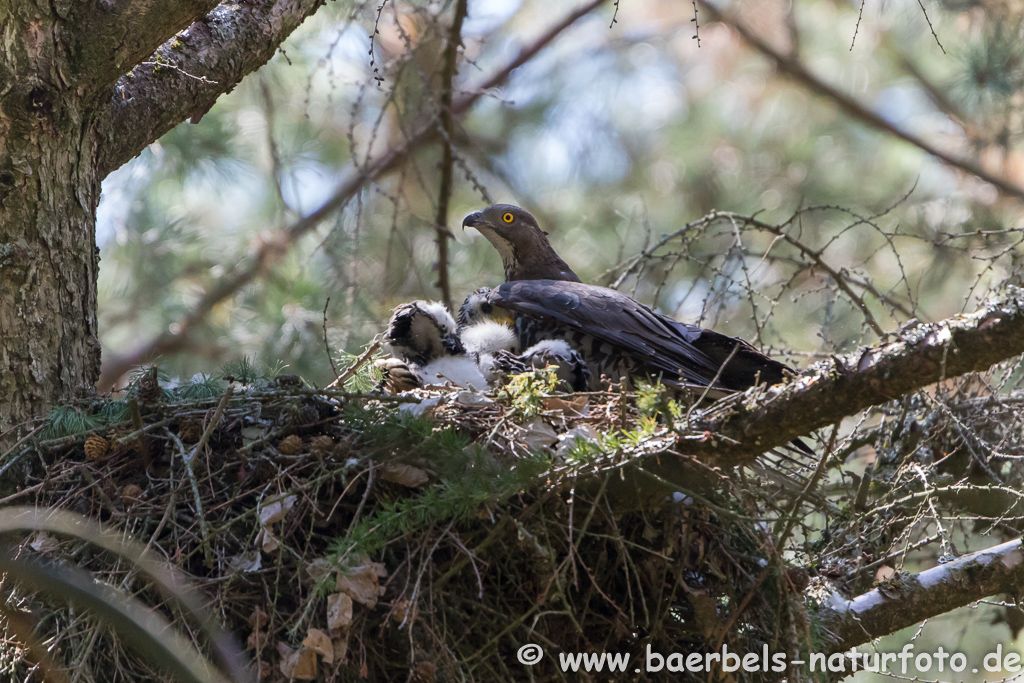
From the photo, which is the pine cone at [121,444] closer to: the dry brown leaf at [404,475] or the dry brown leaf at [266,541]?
the dry brown leaf at [266,541]

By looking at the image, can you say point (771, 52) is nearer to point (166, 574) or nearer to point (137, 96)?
point (137, 96)

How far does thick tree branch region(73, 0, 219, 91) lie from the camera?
3299 mm

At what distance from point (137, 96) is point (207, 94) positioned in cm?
30

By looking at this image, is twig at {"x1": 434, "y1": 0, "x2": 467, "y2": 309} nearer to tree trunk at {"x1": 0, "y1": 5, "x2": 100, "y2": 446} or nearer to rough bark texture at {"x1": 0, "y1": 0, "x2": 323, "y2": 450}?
rough bark texture at {"x1": 0, "y1": 0, "x2": 323, "y2": 450}

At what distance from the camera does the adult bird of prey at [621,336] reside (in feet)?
12.6

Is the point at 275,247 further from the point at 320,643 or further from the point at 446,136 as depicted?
the point at 320,643

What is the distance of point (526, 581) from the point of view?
2.94 meters

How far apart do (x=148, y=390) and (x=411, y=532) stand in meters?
1.10

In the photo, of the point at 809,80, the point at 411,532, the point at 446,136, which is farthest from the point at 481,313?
the point at 809,80

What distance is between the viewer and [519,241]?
5.41 m

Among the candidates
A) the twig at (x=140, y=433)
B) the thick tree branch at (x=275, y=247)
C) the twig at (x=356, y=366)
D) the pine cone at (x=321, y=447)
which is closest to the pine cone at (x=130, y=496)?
the twig at (x=140, y=433)

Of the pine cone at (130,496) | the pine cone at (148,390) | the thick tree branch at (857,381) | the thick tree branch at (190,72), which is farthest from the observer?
the thick tree branch at (190,72)

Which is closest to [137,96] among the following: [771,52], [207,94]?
[207,94]

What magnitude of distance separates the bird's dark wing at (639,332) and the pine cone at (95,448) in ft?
6.63
